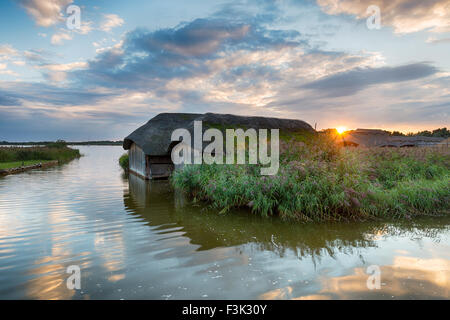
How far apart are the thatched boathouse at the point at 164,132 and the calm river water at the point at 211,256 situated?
9351mm

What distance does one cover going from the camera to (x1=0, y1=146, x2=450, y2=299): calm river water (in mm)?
3822

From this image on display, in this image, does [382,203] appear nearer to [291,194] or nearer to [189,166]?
[291,194]

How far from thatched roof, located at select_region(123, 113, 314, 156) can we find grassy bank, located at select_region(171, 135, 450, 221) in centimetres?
785

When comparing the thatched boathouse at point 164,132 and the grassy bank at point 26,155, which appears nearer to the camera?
the thatched boathouse at point 164,132

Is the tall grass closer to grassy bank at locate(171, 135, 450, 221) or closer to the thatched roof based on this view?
the thatched roof

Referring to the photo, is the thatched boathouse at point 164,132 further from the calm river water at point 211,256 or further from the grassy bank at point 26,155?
the grassy bank at point 26,155

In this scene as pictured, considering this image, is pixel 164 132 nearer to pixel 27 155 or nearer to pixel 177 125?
pixel 177 125

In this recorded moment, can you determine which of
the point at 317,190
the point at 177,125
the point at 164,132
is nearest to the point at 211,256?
the point at 317,190

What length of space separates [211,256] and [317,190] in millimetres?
4166

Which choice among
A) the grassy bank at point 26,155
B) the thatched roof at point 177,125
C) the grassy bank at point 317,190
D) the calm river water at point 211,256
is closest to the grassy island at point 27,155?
the grassy bank at point 26,155

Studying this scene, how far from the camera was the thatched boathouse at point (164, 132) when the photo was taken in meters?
17.8

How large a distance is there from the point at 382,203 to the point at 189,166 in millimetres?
7352
